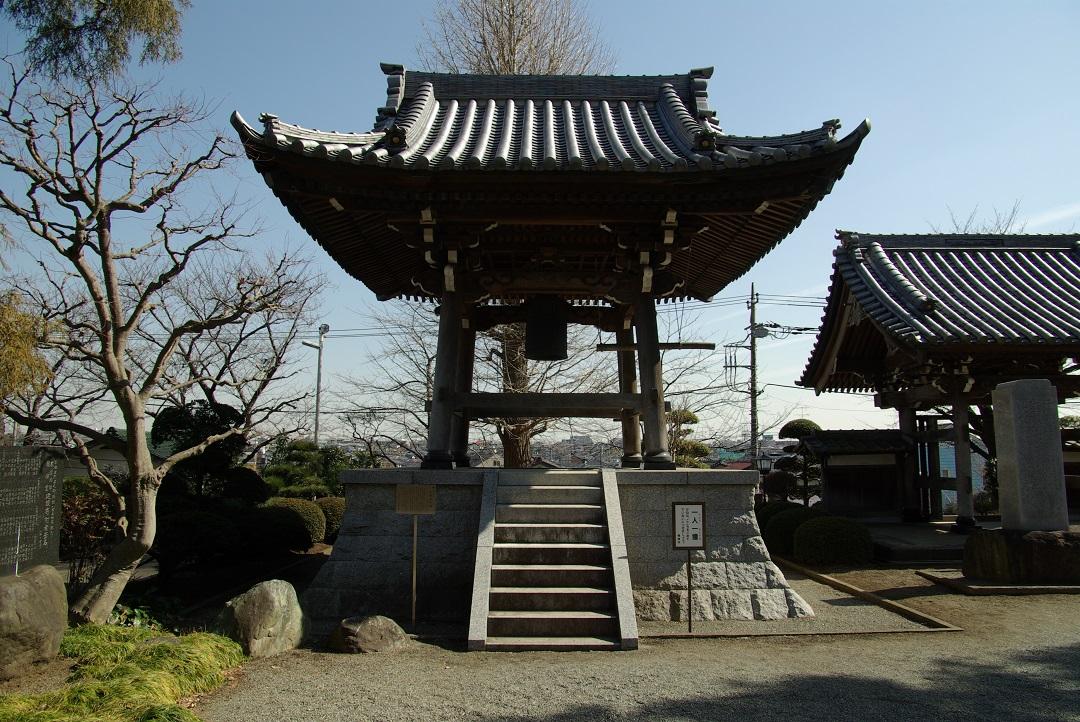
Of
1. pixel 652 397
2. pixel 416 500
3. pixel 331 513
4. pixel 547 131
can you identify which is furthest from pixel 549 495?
pixel 331 513

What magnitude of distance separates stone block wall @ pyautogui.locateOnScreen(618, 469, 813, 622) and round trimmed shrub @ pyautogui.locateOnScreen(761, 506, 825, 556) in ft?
15.6

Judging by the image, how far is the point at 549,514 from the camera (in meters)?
8.40

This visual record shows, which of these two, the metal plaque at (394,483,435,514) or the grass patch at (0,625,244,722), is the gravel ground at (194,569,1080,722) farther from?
the metal plaque at (394,483,435,514)

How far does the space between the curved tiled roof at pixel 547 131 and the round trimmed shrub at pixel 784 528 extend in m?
6.79

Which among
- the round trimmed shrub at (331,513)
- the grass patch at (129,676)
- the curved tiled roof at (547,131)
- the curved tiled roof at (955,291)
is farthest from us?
the round trimmed shrub at (331,513)

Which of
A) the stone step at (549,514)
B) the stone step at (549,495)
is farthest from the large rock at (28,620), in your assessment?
the stone step at (549,495)

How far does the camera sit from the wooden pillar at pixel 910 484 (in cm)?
1516

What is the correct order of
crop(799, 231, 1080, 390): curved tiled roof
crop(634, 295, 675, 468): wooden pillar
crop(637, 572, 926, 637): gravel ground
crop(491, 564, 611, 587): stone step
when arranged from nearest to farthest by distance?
crop(637, 572, 926, 637): gravel ground < crop(491, 564, 611, 587): stone step < crop(634, 295, 675, 468): wooden pillar < crop(799, 231, 1080, 390): curved tiled roof

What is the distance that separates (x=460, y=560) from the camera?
8.32 metres

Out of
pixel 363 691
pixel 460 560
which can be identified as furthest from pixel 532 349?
pixel 363 691

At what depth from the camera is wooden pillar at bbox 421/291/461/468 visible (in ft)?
29.8

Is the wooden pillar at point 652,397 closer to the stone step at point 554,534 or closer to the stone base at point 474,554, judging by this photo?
the stone base at point 474,554

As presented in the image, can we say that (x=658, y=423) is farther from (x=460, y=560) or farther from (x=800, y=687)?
(x=800, y=687)

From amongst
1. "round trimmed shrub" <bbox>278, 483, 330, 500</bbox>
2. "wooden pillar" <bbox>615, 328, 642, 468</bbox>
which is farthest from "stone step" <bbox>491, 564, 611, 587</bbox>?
"round trimmed shrub" <bbox>278, 483, 330, 500</bbox>
